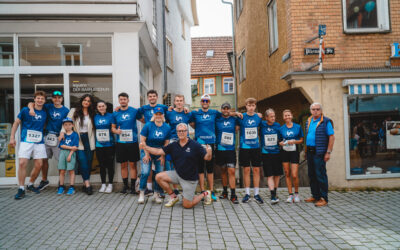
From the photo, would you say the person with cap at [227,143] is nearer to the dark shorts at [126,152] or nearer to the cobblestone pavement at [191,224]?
the cobblestone pavement at [191,224]

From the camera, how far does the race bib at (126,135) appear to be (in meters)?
6.37

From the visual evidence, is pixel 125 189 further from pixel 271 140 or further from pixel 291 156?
pixel 291 156

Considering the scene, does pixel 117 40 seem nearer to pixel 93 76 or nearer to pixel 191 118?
pixel 93 76

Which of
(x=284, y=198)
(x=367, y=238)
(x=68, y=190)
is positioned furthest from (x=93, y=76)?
(x=367, y=238)

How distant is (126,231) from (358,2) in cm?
808

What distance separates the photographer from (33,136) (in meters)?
6.37

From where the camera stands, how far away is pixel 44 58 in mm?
7324

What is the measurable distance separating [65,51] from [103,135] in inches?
100

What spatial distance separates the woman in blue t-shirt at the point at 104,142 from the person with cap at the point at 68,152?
1.65 feet

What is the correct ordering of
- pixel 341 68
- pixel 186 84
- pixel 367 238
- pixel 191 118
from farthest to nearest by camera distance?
pixel 186 84 → pixel 341 68 → pixel 191 118 → pixel 367 238

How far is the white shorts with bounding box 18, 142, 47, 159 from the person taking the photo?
6.29 metres

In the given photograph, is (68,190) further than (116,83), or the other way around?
(116,83)

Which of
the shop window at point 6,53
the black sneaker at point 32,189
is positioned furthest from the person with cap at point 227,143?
the shop window at point 6,53

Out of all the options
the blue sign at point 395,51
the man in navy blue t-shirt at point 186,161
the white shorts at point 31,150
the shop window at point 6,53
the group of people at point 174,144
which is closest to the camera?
the man in navy blue t-shirt at point 186,161
